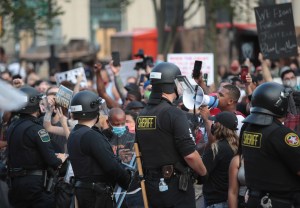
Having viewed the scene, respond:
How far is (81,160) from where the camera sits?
25.1 feet

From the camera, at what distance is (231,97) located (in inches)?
356

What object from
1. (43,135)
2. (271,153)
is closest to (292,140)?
(271,153)

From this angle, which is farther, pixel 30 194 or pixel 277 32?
pixel 277 32

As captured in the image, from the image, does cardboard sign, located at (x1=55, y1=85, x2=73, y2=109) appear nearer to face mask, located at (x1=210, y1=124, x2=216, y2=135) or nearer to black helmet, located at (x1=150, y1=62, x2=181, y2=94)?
face mask, located at (x1=210, y1=124, x2=216, y2=135)

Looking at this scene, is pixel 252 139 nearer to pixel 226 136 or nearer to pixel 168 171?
pixel 168 171

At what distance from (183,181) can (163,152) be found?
0.97 feet

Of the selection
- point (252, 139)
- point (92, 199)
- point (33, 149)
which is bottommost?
point (92, 199)

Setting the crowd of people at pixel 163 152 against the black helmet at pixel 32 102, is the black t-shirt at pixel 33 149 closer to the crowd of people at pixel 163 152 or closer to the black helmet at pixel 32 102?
the crowd of people at pixel 163 152

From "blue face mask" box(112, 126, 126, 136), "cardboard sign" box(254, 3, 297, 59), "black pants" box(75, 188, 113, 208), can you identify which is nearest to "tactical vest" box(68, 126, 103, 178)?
"black pants" box(75, 188, 113, 208)

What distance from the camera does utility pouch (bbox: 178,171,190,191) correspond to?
7043mm

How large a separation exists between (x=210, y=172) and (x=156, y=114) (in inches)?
36.3

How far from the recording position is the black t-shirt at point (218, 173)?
770 centimetres

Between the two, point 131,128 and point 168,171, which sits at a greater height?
point 168,171

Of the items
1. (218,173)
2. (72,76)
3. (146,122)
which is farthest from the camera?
(72,76)
